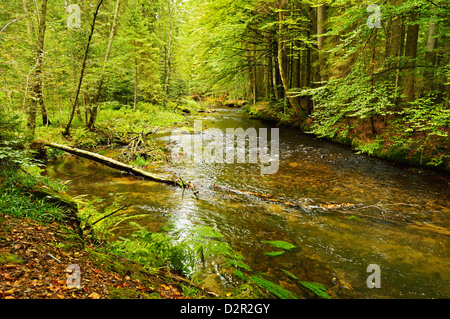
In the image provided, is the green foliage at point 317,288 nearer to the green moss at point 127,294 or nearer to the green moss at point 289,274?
the green moss at point 289,274

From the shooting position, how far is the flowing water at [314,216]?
3430 millimetres

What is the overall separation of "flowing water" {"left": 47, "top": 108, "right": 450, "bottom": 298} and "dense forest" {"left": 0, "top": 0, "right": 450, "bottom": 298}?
0.22 m

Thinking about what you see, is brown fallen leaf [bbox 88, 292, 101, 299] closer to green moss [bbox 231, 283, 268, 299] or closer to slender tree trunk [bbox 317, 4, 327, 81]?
green moss [bbox 231, 283, 268, 299]

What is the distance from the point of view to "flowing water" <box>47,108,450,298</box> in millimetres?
3430

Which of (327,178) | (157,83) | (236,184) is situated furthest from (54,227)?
(157,83)

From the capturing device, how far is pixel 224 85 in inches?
629

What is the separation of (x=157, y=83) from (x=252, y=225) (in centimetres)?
1962

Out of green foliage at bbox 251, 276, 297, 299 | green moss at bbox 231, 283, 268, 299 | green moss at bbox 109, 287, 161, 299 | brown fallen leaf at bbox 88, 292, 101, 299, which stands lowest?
green foliage at bbox 251, 276, 297, 299

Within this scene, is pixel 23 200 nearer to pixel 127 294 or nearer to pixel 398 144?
pixel 127 294

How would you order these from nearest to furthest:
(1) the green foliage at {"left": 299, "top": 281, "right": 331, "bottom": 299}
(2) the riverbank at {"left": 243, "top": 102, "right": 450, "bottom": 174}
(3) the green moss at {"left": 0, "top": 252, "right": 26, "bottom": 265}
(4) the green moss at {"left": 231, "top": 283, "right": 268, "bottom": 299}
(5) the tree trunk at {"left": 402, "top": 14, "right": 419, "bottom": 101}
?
(3) the green moss at {"left": 0, "top": 252, "right": 26, "bottom": 265}, (4) the green moss at {"left": 231, "top": 283, "right": 268, "bottom": 299}, (1) the green foliage at {"left": 299, "top": 281, "right": 331, "bottom": 299}, (2) the riverbank at {"left": 243, "top": 102, "right": 450, "bottom": 174}, (5) the tree trunk at {"left": 402, "top": 14, "right": 419, "bottom": 101}

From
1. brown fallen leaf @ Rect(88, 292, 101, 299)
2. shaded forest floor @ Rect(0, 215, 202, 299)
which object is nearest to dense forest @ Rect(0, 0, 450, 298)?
shaded forest floor @ Rect(0, 215, 202, 299)

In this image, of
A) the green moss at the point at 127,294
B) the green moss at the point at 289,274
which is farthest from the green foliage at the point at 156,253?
the green moss at the point at 289,274

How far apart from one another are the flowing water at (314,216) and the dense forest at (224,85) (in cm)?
22

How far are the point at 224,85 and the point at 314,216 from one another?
42.9 ft
